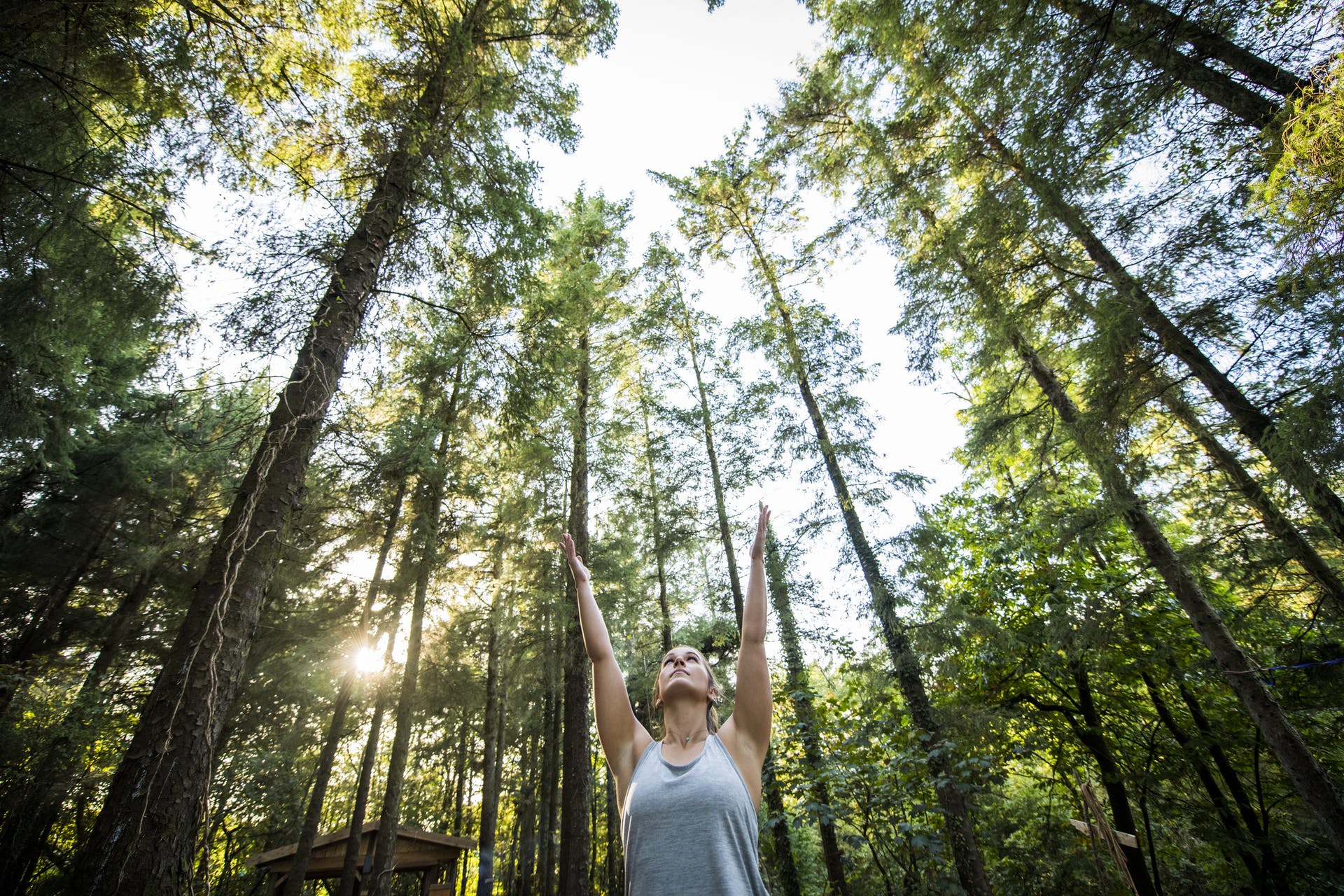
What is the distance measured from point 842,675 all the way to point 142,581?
16.6 metres

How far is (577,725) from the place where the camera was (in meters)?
7.73

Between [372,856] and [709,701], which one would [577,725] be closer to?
[709,701]

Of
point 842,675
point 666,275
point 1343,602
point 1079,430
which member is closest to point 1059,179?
point 1079,430

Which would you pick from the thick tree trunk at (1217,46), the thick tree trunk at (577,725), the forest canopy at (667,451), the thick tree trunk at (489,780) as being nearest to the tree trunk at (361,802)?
the forest canopy at (667,451)

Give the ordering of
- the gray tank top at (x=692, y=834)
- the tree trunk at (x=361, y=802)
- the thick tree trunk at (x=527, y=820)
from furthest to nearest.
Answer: the thick tree trunk at (x=527, y=820) < the tree trunk at (x=361, y=802) < the gray tank top at (x=692, y=834)

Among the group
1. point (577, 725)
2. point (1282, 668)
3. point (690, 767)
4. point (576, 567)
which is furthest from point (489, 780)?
point (1282, 668)

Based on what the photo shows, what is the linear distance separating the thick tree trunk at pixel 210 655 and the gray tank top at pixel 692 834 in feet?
7.55

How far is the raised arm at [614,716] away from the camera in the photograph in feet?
5.92

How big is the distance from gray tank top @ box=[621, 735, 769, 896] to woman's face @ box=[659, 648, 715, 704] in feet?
0.87

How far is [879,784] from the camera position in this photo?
519 cm

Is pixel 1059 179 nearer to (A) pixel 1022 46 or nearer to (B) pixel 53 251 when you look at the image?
(A) pixel 1022 46

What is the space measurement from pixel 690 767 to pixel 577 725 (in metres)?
7.20

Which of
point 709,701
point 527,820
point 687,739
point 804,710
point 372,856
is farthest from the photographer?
point 527,820

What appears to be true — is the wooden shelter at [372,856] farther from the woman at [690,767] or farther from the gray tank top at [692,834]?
the gray tank top at [692,834]
